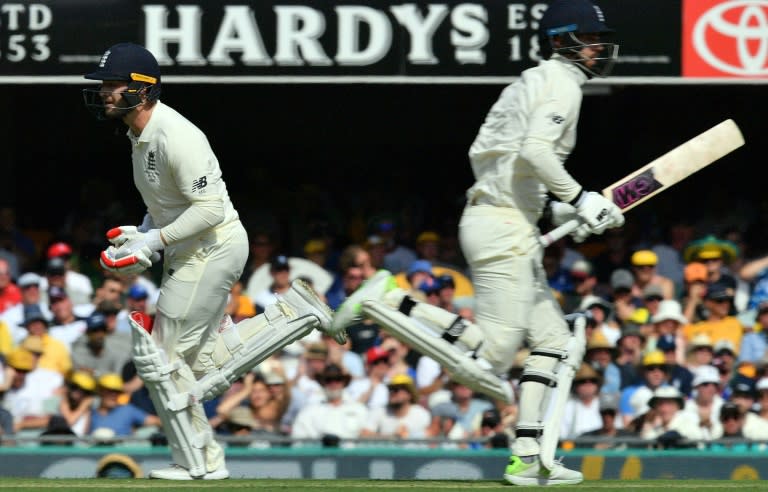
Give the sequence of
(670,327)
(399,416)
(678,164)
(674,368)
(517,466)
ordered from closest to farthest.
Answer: (517,466) < (678,164) < (399,416) < (674,368) < (670,327)

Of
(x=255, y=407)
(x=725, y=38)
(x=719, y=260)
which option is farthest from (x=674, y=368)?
(x=255, y=407)

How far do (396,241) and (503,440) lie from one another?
2848mm

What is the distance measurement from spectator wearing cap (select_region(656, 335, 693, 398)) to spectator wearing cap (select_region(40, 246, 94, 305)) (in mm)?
3920

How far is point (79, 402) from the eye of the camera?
9.51 meters

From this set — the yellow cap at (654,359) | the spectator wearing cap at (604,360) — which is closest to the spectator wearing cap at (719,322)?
the yellow cap at (654,359)

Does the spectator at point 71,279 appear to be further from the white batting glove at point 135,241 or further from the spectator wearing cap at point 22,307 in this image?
the white batting glove at point 135,241

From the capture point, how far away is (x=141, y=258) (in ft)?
21.0

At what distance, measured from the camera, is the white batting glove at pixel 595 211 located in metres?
6.40

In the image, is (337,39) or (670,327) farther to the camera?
(337,39)

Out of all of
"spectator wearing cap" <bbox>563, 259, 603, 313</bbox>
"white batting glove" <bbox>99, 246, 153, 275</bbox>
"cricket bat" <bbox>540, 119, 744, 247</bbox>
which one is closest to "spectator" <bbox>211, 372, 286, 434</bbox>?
"spectator wearing cap" <bbox>563, 259, 603, 313</bbox>

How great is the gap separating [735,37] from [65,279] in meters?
4.96

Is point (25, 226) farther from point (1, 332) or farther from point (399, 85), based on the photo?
point (399, 85)

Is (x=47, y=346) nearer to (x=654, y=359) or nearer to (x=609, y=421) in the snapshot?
(x=609, y=421)

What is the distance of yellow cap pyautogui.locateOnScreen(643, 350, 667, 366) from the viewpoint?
9.70 meters
